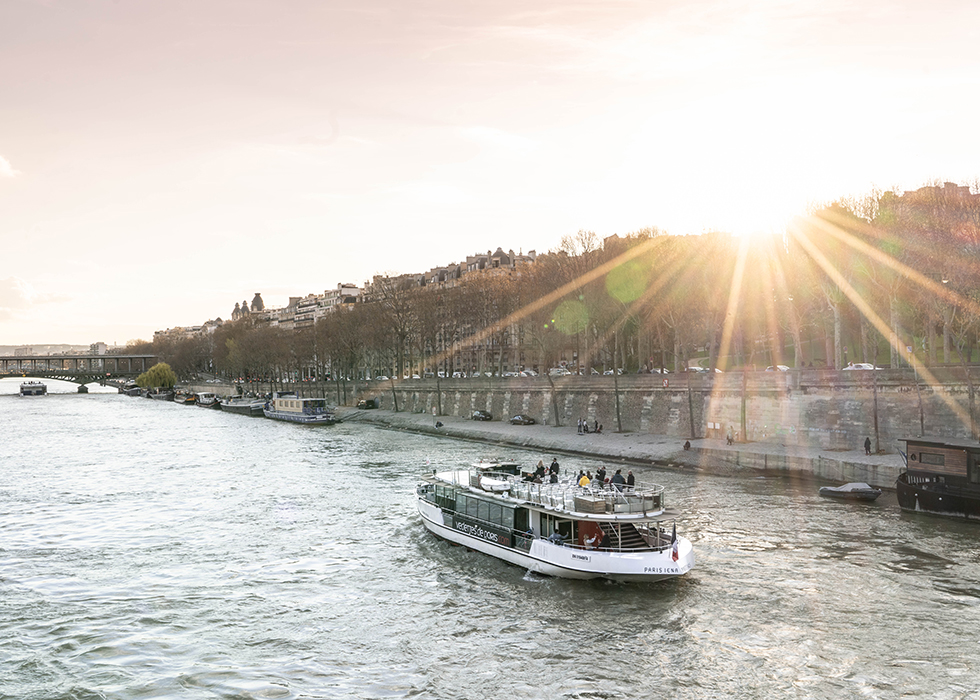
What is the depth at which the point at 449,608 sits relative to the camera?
23328mm

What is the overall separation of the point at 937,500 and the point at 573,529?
661 inches

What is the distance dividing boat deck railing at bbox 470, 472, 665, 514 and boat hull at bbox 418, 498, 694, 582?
132 centimetres

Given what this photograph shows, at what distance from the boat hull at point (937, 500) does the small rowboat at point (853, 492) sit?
1.55 metres

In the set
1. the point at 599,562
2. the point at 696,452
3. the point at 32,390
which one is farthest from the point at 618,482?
the point at 32,390

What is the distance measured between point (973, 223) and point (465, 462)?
3218 cm

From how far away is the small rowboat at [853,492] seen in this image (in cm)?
3562

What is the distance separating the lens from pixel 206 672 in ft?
63.0

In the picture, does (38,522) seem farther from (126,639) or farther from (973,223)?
(973,223)

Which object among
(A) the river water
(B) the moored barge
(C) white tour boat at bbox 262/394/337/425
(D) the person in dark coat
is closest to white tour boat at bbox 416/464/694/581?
(D) the person in dark coat

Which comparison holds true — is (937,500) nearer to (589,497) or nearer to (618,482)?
(618,482)

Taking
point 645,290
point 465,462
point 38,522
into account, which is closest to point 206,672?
point 38,522

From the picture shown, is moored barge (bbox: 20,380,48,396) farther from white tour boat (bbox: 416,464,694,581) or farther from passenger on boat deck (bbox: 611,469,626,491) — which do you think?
passenger on boat deck (bbox: 611,469,626,491)

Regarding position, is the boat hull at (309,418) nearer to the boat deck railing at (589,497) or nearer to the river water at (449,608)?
the river water at (449,608)

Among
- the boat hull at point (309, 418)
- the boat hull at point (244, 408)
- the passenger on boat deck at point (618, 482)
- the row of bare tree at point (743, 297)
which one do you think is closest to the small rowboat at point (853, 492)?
the row of bare tree at point (743, 297)
